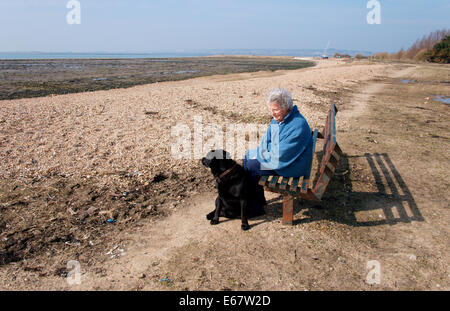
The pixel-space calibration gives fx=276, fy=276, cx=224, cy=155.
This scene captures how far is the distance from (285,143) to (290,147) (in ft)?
0.27

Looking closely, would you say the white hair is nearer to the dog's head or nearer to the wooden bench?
the wooden bench

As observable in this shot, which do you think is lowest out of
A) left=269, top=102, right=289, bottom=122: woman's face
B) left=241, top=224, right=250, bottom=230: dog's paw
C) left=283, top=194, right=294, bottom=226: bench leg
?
left=241, top=224, right=250, bottom=230: dog's paw

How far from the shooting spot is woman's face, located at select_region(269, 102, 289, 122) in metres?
3.51

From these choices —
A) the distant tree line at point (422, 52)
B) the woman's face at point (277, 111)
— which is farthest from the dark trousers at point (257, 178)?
the distant tree line at point (422, 52)

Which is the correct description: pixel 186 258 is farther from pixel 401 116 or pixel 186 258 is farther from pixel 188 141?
pixel 401 116

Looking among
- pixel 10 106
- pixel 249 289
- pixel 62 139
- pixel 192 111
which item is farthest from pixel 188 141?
pixel 10 106

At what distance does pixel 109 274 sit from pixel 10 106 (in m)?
8.38

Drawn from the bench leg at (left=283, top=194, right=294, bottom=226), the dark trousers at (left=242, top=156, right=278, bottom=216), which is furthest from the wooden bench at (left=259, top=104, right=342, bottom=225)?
the dark trousers at (left=242, top=156, right=278, bottom=216)

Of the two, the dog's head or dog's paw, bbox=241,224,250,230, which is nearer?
the dog's head

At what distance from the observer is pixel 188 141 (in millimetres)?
6742

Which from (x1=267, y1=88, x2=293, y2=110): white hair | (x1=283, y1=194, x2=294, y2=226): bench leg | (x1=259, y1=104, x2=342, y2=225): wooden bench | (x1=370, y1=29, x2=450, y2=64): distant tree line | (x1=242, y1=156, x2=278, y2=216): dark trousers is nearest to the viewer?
(x1=259, y1=104, x2=342, y2=225): wooden bench

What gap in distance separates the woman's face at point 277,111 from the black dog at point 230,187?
2.70 ft

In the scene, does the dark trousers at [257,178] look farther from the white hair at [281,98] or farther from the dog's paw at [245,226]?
the white hair at [281,98]
